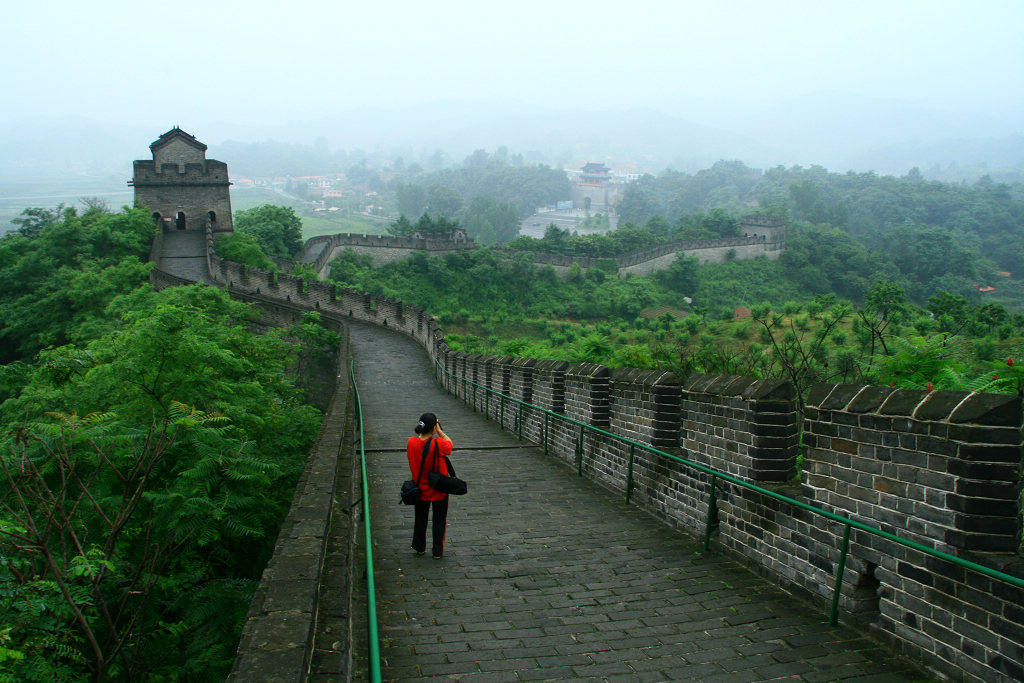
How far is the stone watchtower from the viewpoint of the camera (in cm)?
4038

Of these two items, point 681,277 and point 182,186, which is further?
point 681,277

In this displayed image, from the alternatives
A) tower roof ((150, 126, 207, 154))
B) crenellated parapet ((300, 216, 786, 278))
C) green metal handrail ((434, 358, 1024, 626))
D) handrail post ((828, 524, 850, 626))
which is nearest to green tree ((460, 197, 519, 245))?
crenellated parapet ((300, 216, 786, 278))

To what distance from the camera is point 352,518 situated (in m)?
5.56

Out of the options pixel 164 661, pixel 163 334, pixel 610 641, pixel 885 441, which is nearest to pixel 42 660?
pixel 164 661

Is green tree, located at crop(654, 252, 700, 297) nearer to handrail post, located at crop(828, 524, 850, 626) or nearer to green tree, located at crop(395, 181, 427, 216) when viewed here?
handrail post, located at crop(828, 524, 850, 626)

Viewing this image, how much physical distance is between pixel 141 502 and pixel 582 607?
3798 millimetres

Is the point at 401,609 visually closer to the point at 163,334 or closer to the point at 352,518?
the point at 352,518

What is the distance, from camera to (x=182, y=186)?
134ft

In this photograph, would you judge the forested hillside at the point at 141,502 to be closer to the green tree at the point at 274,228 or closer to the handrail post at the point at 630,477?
the handrail post at the point at 630,477

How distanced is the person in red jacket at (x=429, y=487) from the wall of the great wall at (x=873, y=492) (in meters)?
2.16

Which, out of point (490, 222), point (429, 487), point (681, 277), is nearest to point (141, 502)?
point (429, 487)

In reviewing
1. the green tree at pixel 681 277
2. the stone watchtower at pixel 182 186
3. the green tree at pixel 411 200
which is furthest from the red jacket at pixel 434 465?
the green tree at pixel 411 200

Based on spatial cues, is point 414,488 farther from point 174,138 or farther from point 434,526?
point 174,138

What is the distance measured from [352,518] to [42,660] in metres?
2.11
